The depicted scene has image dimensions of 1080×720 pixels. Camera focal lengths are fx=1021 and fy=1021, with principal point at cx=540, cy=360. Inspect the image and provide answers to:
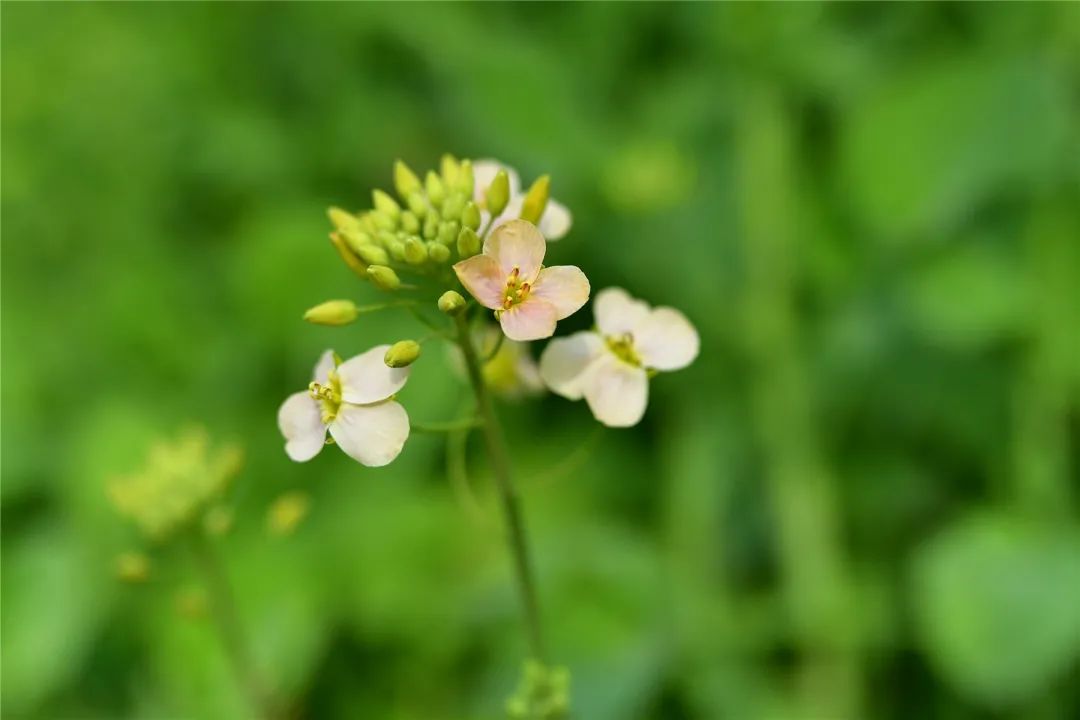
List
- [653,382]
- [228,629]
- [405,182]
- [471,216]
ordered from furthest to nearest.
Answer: [653,382], [228,629], [405,182], [471,216]

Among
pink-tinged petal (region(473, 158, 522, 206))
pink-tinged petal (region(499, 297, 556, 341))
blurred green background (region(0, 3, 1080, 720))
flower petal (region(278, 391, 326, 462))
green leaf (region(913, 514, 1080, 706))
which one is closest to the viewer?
pink-tinged petal (region(499, 297, 556, 341))

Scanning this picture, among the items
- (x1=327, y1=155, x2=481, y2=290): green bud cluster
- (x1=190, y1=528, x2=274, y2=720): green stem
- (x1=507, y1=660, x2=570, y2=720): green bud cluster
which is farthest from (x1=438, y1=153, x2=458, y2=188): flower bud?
(x1=190, y1=528, x2=274, y2=720): green stem

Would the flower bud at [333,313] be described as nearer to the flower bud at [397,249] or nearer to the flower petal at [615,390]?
the flower bud at [397,249]

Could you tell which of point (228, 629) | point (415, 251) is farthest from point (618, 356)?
point (228, 629)

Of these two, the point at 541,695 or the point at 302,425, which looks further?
the point at 541,695

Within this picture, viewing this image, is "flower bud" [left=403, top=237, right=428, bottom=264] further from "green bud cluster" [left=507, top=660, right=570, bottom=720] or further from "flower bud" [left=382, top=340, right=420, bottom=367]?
"green bud cluster" [left=507, top=660, right=570, bottom=720]

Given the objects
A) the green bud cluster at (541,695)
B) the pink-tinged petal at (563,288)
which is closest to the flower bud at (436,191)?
the pink-tinged petal at (563,288)

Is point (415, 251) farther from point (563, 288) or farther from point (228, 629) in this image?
point (228, 629)
